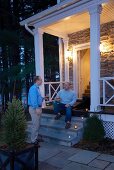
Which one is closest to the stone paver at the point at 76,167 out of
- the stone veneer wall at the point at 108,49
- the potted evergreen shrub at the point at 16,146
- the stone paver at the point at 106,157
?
the stone paver at the point at 106,157

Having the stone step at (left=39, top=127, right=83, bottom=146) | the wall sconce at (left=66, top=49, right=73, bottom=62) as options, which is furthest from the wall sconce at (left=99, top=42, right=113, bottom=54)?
the stone step at (left=39, top=127, right=83, bottom=146)

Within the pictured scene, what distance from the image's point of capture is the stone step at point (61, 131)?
6.15 metres

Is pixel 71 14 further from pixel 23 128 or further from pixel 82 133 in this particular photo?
pixel 23 128

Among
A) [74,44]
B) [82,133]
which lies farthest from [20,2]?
[82,133]

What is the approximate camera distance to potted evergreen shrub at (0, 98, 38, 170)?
13.6 ft

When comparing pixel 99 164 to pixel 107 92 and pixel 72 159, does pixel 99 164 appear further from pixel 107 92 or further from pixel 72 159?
pixel 107 92

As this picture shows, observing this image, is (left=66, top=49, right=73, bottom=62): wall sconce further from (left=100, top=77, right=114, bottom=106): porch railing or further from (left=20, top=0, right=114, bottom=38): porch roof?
(left=100, top=77, right=114, bottom=106): porch railing

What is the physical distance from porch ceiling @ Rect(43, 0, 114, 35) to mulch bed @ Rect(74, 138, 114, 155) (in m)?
3.50

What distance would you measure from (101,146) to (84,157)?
75cm

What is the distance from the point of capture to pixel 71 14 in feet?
23.5

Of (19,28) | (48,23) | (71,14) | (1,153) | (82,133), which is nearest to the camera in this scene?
(1,153)

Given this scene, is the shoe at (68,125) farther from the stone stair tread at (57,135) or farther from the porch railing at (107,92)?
the porch railing at (107,92)

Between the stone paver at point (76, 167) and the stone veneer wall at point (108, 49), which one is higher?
the stone veneer wall at point (108, 49)

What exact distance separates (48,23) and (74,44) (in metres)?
1.84
